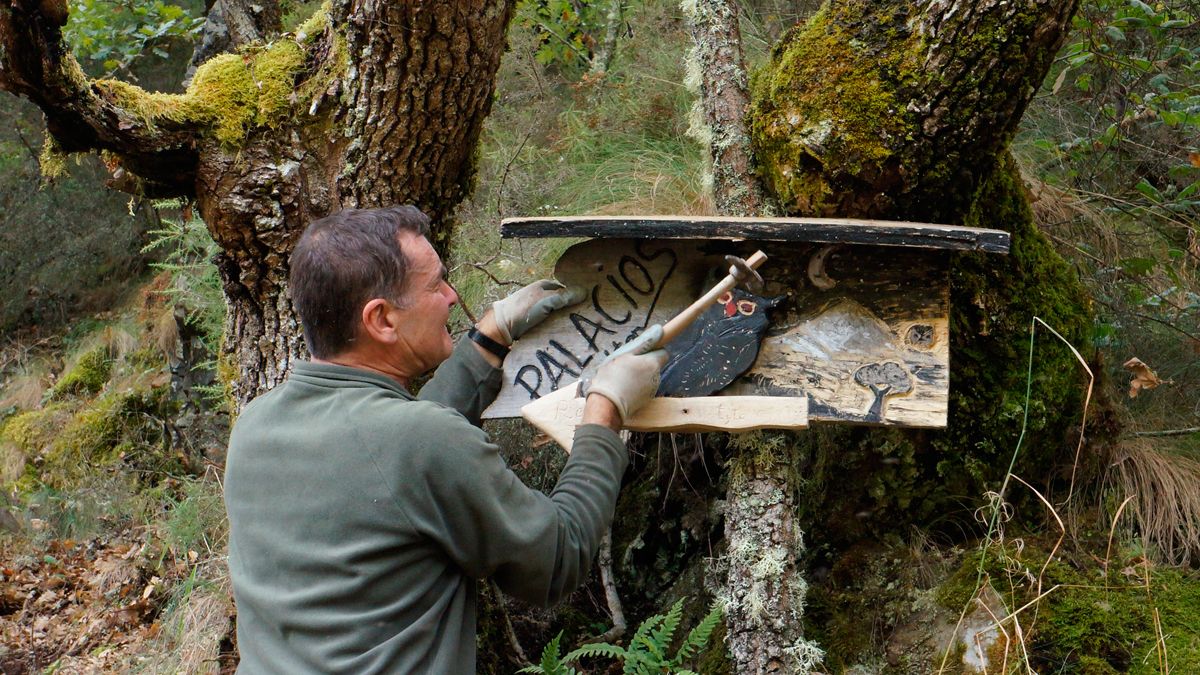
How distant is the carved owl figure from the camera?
2.60 metres

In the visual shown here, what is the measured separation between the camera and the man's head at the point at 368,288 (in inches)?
80.9

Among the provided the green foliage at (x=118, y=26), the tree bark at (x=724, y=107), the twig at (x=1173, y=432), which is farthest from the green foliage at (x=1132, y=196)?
the green foliage at (x=118, y=26)

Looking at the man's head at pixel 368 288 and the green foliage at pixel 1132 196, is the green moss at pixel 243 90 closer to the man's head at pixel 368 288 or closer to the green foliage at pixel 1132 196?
the man's head at pixel 368 288

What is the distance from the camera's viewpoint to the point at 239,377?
10.4 ft

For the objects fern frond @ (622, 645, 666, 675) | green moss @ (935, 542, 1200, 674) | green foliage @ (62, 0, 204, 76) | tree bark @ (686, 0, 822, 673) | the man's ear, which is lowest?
green moss @ (935, 542, 1200, 674)

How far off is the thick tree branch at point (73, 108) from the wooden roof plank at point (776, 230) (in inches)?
42.2

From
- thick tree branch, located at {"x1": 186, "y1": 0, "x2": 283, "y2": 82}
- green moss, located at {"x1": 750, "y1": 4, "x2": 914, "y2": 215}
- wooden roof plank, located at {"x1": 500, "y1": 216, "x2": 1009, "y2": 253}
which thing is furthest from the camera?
thick tree branch, located at {"x1": 186, "y1": 0, "x2": 283, "y2": 82}

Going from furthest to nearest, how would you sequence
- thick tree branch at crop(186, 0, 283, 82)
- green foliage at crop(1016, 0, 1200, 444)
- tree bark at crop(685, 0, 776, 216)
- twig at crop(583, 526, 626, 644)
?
1. thick tree branch at crop(186, 0, 283, 82)
2. green foliage at crop(1016, 0, 1200, 444)
3. twig at crop(583, 526, 626, 644)
4. tree bark at crop(685, 0, 776, 216)

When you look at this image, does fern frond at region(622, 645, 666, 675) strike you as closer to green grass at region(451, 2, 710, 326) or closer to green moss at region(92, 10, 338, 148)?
green grass at region(451, 2, 710, 326)

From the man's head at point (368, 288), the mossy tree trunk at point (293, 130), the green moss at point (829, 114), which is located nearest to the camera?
the man's head at point (368, 288)

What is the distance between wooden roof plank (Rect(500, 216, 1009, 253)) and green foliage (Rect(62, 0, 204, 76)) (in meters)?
4.28

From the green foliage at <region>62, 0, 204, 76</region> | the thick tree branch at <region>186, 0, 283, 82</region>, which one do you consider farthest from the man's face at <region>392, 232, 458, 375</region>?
the green foliage at <region>62, 0, 204, 76</region>

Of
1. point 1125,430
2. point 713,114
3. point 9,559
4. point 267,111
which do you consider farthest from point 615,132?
point 9,559

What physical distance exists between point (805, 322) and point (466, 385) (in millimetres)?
956
